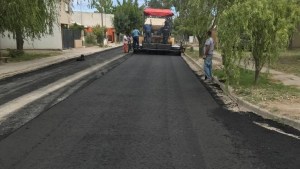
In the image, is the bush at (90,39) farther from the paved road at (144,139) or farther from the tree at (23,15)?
the paved road at (144,139)

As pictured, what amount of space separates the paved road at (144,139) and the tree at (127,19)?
6463 centimetres

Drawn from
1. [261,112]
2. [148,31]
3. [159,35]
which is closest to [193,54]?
[159,35]

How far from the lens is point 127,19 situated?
247 feet

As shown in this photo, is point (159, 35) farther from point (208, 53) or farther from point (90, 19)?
point (90, 19)

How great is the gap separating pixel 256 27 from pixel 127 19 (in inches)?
2522

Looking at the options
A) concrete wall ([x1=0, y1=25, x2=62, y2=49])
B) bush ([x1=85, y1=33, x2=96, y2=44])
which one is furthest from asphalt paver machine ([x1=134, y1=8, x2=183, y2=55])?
bush ([x1=85, y1=33, x2=96, y2=44])

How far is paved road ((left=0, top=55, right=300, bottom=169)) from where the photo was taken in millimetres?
6172

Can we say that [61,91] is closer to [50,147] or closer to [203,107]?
[203,107]

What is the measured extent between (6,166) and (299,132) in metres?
5.12

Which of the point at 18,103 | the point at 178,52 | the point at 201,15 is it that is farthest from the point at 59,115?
the point at 178,52

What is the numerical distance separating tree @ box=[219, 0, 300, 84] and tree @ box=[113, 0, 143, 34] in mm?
62053

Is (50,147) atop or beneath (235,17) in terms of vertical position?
beneath

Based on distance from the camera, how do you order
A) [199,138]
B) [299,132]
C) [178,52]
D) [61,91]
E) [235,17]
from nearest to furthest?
[199,138]
[299,132]
[235,17]
[61,91]
[178,52]

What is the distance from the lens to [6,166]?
5.89 meters
